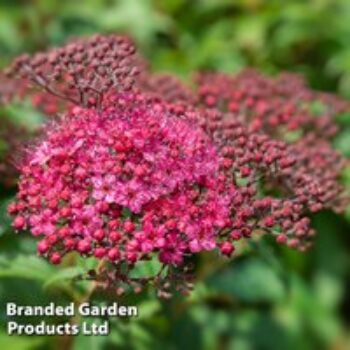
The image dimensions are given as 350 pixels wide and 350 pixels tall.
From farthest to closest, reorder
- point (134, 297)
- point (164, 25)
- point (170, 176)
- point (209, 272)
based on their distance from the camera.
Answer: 1. point (164, 25)
2. point (209, 272)
3. point (134, 297)
4. point (170, 176)

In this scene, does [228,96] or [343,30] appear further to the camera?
[343,30]

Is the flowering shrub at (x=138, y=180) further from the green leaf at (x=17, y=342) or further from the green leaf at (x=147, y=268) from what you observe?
the green leaf at (x=17, y=342)

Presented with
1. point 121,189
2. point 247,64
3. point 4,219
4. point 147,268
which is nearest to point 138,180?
Answer: point 121,189

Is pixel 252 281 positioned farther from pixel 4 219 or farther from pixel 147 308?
pixel 4 219

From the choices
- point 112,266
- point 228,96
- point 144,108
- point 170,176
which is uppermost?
point 228,96

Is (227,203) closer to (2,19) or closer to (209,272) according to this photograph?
(209,272)

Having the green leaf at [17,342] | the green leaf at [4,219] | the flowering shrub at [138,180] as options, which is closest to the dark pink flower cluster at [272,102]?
the flowering shrub at [138,180]

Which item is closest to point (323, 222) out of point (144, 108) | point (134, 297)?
point (134, 297)
